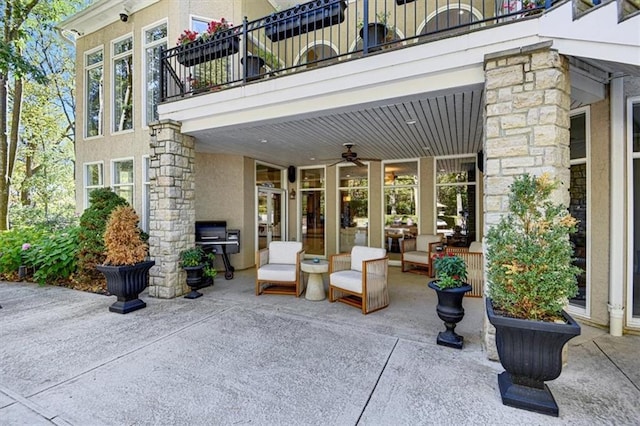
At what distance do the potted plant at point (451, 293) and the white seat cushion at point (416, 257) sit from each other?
354cm

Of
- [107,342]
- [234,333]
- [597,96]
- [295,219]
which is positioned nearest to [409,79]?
[597,96]

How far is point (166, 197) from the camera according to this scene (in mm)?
5117

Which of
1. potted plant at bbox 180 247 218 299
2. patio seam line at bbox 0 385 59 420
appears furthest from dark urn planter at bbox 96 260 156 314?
patio seam line at bbox 0 385 59 420

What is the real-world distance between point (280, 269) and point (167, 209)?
2.18 meters

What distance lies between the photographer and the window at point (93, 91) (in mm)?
8509

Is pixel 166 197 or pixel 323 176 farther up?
pixel 323 176

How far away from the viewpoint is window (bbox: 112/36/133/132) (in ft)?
26.2

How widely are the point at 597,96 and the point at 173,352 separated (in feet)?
18.7

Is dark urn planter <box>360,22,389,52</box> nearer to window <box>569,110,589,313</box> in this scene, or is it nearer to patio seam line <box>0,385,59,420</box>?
window <box>569,110,589,313</box>

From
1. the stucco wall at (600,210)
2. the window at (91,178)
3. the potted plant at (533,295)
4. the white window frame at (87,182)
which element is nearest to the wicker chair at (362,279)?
the potted plant at (533,295)

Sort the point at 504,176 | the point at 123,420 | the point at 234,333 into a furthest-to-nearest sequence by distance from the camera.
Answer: the point at 234,333, the point at 504,176, the point at 123,420

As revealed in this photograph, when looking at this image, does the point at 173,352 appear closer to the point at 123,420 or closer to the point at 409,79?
the point at 123,420

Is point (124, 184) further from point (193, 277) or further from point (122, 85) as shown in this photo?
point (193, 277)

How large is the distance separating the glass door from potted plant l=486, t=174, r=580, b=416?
666 cm
